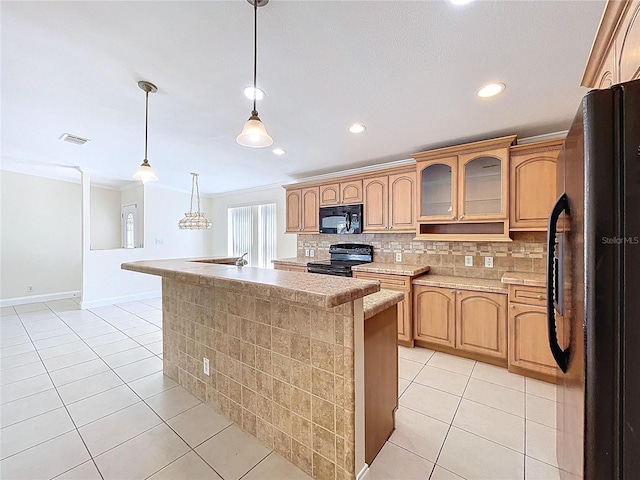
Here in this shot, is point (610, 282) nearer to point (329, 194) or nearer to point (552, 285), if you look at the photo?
point (552, 285)

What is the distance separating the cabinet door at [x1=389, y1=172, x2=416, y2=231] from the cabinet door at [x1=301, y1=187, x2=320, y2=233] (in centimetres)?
124

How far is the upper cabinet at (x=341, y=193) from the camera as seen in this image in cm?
391

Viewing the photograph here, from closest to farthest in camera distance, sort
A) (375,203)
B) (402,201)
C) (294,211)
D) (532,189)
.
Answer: (532,189), (402,201), (375,203), (294,211)

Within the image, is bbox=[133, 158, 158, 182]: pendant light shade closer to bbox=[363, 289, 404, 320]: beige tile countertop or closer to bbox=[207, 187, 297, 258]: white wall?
bbox=[363, 289, 404, 320]: beige tile countertop

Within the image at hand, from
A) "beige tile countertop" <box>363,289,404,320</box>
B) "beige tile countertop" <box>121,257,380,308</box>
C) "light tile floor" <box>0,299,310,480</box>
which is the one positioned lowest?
"light tile floor" <box>0,299,310,480</box>

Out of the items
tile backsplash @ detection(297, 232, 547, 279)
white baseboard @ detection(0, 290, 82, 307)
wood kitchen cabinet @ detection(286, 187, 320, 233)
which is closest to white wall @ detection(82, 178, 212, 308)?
white baseboard @ detection(0, 290, 82, 307)

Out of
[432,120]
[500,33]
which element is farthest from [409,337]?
[500,33]

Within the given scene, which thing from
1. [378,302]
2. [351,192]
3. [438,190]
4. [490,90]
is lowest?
[378,302]

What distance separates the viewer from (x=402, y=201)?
350 centimetres

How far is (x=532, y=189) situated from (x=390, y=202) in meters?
1.48

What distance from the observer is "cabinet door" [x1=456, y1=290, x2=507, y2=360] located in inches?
106

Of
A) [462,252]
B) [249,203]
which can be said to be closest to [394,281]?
[462,252]

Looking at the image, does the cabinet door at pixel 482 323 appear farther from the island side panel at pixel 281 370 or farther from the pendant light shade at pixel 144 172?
the pendant light shade at pixel 144 172

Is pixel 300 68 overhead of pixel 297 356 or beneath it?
overhead
